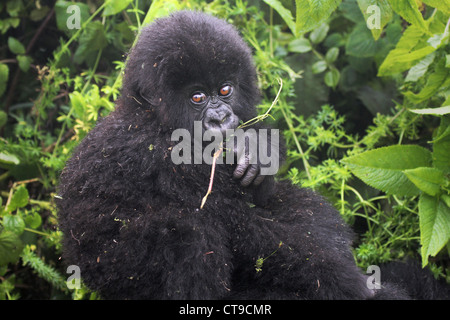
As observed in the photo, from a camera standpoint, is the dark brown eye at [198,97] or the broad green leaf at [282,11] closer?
the dark brown eye at [198,97]

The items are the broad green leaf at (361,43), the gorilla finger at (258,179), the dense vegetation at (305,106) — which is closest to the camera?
the gorilla finger at (258,179)

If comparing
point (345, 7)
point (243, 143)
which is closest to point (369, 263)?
point (243, 143)

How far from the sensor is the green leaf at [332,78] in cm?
361

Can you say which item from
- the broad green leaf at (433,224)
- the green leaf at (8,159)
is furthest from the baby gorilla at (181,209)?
the green leaf at (8,159)

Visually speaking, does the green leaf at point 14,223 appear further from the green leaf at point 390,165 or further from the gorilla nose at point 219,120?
the green leaf at point 390,165

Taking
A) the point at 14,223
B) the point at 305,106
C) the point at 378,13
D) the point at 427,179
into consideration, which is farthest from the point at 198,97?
the point at 305,106

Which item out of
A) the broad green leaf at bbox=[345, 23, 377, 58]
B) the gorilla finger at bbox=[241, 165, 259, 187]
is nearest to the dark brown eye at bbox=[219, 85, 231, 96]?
the gorilla finger at bbox=[241, 165, 259, 187]

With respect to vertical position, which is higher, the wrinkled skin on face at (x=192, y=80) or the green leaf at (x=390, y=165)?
the wrinkled skin on face at (x=192, y=80)

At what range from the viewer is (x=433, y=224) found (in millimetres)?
2307

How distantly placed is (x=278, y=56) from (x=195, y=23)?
1.37 meters

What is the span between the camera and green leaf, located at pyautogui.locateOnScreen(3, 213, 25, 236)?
2838mm

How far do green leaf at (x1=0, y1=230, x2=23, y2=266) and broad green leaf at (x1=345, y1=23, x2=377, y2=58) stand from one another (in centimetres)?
245
